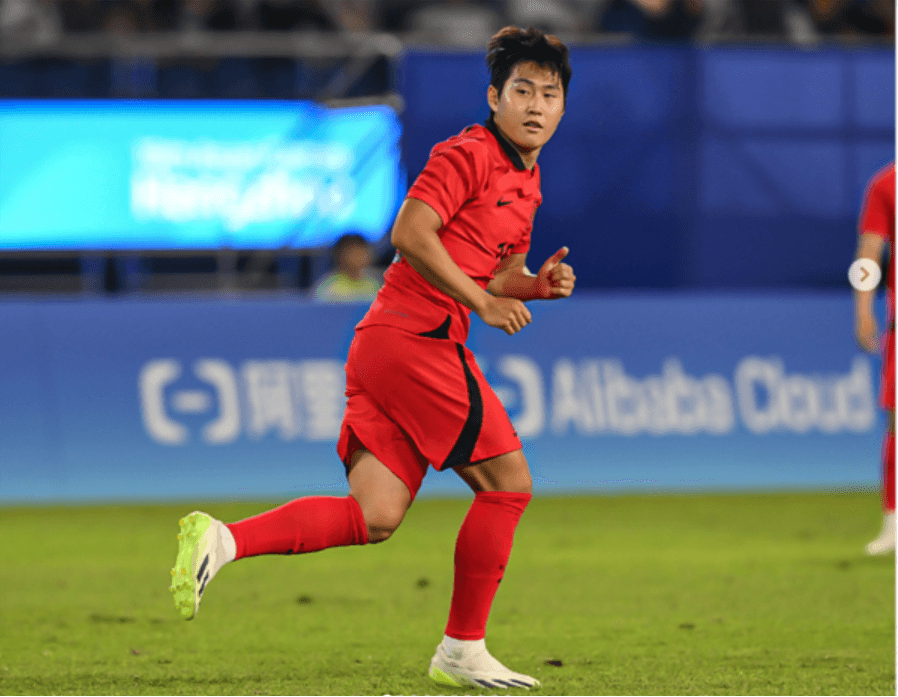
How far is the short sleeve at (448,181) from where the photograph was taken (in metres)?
3.95

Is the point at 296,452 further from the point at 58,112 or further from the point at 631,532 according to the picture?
the point at 58,112

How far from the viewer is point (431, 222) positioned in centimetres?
393

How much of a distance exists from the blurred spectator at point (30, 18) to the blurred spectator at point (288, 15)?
1.75 m

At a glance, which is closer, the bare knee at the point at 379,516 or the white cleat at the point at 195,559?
the white cleat at the point at 195,559

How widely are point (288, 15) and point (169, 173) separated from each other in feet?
6.27

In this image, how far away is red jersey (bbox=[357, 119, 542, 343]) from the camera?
4039 mm

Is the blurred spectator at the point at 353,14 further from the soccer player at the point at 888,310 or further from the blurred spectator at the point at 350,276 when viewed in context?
the soccer player at the point at 888,310

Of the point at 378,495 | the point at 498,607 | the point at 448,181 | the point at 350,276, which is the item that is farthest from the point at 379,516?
the point at 350,276

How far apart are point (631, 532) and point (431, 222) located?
436cm

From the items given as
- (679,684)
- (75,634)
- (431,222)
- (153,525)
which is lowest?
(153,525)

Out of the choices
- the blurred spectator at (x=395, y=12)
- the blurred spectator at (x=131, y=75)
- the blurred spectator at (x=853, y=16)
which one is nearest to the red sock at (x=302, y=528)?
the blurred spectator at (x=131, y=75)

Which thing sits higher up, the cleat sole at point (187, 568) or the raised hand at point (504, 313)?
the raised hand at point (504, 313)

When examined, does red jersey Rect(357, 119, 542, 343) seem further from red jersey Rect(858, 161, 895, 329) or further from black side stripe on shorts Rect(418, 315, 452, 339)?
red jersey Rect(858, 161, 895, 329)

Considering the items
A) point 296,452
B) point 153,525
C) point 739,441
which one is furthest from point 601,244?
point 153,525
